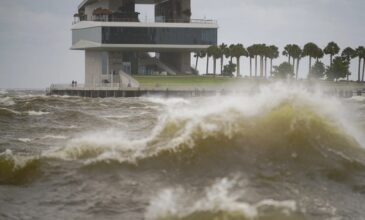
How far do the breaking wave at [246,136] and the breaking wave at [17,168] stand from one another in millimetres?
619

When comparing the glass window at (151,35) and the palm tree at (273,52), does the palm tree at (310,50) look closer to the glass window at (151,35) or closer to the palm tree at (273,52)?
the palm tree at (273,52)

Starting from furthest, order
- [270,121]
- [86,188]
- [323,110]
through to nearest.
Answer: [323,110], [270,121], [86,188]

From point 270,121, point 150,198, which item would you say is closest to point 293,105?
point 270,121

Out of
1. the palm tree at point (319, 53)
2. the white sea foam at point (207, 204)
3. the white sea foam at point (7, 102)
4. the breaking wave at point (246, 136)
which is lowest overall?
the white sea foam at point (7, 102)

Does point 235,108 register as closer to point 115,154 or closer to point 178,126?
point 178,126

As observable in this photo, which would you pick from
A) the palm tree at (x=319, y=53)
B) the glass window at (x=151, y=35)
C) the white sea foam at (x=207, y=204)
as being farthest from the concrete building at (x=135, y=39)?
the white sea foam at (x=207, y=204)

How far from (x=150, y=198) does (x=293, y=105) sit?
17.2 ft

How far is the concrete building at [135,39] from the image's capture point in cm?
11375

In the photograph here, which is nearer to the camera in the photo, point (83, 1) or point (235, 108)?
point (235, 108)

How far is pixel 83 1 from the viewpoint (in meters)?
132

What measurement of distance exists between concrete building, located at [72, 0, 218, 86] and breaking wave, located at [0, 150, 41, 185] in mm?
94035

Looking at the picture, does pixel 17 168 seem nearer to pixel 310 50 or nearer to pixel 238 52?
pixel 238 52

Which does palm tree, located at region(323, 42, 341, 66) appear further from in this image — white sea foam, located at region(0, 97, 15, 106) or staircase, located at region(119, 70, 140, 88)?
white sea foam, located at region(0, 97, 15, 106)

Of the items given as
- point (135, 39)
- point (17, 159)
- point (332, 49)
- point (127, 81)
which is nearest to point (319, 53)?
point (332, 49)
